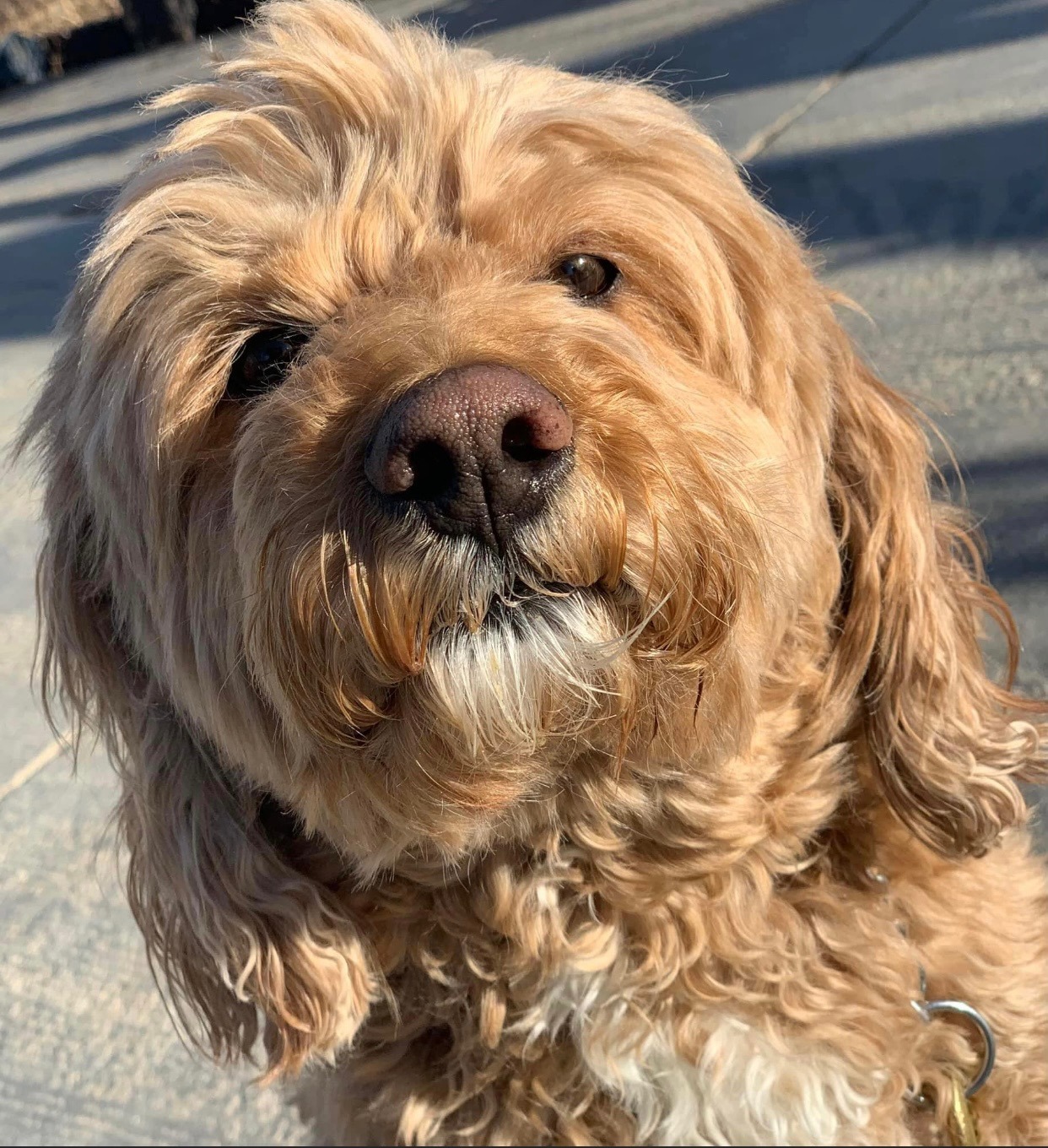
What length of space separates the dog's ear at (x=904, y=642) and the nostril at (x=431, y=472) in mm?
901

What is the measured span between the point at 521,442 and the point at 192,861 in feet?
3.45

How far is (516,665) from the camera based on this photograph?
146cm

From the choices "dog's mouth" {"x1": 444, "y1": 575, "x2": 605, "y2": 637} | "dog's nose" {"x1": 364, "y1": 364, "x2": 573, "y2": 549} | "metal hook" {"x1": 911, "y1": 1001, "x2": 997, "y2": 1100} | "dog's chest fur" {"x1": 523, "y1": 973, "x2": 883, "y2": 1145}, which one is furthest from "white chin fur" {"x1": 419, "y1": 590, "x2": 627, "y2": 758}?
"metal hook" {"x1": 911, "y1": 1001, "x2": 997, "y2": 1100}

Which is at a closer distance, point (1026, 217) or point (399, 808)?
point (399, 808)

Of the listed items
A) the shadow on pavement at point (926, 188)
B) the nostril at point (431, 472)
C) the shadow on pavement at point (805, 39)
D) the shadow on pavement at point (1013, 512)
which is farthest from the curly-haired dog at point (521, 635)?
the shadow on pavement at point (805, 39)

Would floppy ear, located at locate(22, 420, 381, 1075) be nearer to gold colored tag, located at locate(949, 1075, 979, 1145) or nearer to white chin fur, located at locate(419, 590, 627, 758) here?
white chin fur, located at locate(419, 590, 627, 758)

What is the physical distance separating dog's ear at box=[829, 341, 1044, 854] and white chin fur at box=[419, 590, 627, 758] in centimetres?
65

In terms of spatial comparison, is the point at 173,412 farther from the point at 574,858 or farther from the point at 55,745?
the point at 55,745

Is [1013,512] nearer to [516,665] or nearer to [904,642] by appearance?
[904,642]

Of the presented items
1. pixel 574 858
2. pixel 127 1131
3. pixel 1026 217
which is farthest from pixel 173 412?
pixel 1026 217

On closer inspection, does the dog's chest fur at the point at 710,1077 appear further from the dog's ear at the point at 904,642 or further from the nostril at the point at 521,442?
the nostril at the point at 521,442

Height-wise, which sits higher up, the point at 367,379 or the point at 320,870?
the point at 367,379

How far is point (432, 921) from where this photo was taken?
1927mm

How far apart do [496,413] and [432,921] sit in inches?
38.6
